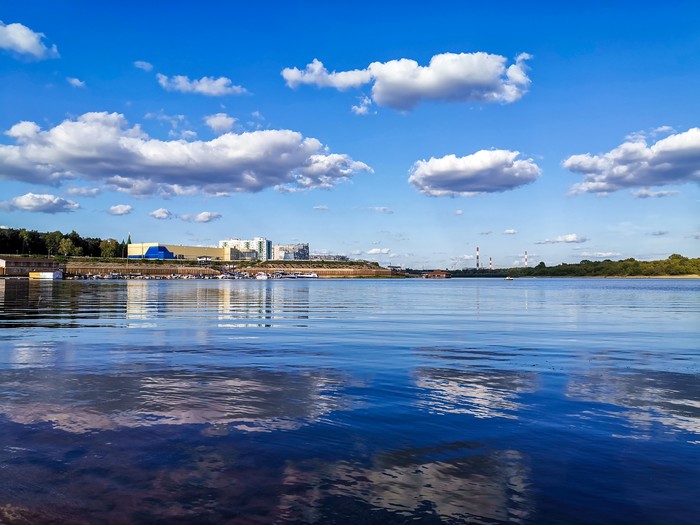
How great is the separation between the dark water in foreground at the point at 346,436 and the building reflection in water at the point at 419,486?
3 cm

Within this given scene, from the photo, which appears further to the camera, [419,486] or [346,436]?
[346,436]

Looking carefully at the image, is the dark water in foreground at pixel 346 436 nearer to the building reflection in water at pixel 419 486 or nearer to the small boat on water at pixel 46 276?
the building reflection in water at pixel 419 486

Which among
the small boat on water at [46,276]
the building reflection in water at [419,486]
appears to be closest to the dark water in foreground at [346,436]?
the building reflection in water at [419,486]

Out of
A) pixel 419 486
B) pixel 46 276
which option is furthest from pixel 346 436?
pixel 46 276

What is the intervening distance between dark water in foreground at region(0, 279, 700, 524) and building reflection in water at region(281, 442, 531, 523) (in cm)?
3

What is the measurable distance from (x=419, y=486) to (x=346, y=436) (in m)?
2.50

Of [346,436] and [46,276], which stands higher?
[346,436]

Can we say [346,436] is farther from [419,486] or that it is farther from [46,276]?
[46,276]

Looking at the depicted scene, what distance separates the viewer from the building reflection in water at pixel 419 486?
22.4 feet

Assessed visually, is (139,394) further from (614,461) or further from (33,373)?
(614,461)

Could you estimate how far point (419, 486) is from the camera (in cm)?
764

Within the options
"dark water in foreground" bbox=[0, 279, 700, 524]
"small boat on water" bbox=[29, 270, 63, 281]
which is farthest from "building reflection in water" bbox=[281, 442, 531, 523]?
"small boat on water" bbox=[29, 270, 63, 281]

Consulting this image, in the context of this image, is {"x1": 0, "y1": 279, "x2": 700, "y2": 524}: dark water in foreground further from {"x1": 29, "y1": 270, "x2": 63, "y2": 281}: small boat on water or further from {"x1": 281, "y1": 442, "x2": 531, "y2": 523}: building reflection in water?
{"x1": 29, "y1": 270, "x2": 63, "y2": 281}: small boat on water

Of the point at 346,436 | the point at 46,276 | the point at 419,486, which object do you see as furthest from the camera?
the point at 46,276
